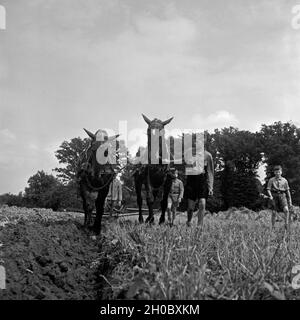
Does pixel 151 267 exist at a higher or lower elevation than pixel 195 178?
lower

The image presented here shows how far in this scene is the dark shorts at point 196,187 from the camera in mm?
10391

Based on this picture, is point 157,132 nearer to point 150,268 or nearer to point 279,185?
point 279,185

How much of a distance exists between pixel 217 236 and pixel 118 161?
4.45 metres

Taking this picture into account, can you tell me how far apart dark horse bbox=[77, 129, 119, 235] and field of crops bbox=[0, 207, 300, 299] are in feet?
7.35

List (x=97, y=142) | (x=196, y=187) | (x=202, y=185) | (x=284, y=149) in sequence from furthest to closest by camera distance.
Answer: (x=284, y=149) → (x=196, y=187) → (x=202, y=185) → (x=97, y=142)

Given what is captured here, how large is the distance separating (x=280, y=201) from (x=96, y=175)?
5514 millimetres

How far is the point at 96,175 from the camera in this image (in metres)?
10.0

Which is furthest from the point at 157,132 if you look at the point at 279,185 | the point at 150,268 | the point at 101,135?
the point at 150,268

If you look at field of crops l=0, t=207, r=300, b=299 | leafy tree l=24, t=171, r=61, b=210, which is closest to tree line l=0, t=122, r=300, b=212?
leafy tree l=24, t=171, r=61, b=210

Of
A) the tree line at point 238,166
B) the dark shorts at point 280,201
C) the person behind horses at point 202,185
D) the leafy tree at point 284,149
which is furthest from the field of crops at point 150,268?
the leafy tree at point 284,149

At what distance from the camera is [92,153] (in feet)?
33.1

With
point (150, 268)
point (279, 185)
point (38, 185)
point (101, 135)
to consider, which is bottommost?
point (150, 268)
